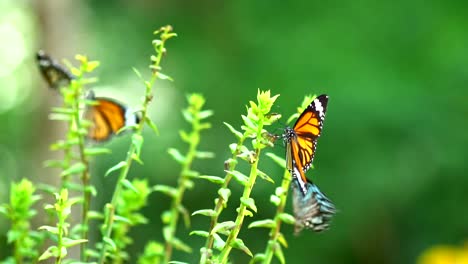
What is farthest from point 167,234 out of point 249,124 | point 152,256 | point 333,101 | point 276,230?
point 333,101

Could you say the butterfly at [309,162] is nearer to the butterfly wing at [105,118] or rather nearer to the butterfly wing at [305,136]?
the butterfly wing at [305,136]

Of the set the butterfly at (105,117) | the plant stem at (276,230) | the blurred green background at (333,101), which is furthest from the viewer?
the blurred green background at (333,101)

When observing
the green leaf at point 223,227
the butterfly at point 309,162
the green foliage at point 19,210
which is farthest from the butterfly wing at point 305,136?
the green foliage at point 19,210

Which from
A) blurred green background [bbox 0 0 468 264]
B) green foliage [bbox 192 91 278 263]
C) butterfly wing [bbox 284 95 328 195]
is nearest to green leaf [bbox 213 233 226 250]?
green foliage [bbox 192 91 278 263]

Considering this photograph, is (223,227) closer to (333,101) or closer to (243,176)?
(243,176)

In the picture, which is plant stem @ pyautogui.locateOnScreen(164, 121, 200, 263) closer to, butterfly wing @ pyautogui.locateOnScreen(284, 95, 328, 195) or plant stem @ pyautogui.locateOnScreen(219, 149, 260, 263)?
butterfly wing @ pyautogui.locateOnScreen(284, 95, 328, 195)

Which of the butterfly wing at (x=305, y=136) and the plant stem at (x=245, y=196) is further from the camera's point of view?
the butterfly wing at (x=305, y=136)
